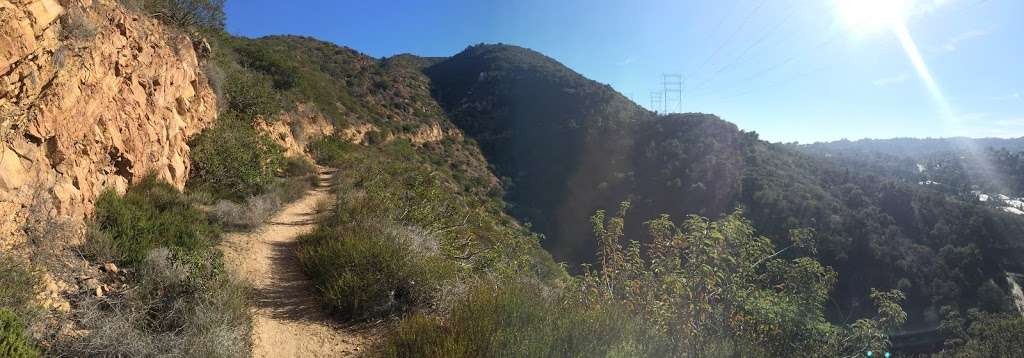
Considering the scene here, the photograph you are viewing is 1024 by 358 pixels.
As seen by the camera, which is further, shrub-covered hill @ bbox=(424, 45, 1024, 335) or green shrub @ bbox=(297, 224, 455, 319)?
shrub-covered hill @ bbox=(424, 45, 1024, 335)

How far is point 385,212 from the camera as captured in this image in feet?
25.2

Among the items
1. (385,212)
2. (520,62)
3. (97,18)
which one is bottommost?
(385,212)

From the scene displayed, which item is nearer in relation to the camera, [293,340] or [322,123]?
[293,340]

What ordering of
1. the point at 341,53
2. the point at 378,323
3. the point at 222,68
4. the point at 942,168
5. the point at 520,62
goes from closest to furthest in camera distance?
the point at 378,323 < the point at 222,68 < the point at 341,53 < the point at 942,168 < the point at 520,62

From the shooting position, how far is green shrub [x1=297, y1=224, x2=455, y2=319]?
4.52m

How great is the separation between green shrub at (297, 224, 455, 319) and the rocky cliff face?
102 inches

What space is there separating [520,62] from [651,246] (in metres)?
59.4

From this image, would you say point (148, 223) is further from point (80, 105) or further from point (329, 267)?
point (329, 267)

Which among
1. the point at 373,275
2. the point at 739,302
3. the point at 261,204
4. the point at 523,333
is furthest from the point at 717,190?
the point at 523,333

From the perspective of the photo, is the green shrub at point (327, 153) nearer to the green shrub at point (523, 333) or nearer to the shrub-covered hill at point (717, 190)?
the green shrub at point (523, 333)

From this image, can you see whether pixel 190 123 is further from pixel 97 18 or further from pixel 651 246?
pixel 651 246

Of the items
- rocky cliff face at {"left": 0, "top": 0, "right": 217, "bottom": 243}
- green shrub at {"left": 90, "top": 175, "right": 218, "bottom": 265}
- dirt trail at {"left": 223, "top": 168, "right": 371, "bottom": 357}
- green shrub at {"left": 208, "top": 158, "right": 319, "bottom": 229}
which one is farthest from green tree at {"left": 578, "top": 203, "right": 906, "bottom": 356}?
green shrub at {"left": 208, "top": 158, "right": 319, "bottom": 229}

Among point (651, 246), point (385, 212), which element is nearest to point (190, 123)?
point (385, 212)

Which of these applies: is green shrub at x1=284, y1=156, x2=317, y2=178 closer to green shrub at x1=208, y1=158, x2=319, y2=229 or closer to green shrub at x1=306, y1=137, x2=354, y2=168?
green shrub at x1=208, y1=158, x2=319, y2=229
